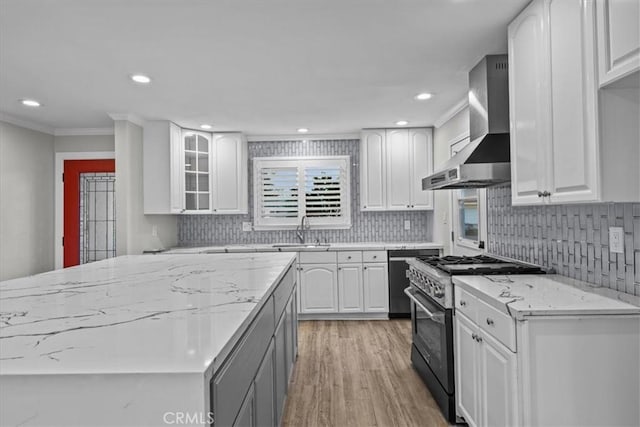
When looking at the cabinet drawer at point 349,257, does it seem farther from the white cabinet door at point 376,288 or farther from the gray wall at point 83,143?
the gray wall at point 83,143

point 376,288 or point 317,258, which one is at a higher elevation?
point 317,258

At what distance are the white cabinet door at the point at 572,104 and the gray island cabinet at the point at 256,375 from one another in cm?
144

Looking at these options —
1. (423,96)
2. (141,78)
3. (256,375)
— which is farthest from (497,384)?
(141,78)

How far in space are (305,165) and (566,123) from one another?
377cm

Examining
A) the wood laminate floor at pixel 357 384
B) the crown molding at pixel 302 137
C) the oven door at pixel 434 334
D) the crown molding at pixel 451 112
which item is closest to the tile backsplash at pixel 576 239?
the oven door at pixel 434 334

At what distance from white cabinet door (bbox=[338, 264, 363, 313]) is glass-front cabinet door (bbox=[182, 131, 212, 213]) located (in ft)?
6.32

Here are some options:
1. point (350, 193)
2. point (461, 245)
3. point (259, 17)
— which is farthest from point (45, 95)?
point (461, 245)

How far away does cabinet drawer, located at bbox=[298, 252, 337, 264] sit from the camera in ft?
15.1

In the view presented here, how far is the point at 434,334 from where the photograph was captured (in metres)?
2.51

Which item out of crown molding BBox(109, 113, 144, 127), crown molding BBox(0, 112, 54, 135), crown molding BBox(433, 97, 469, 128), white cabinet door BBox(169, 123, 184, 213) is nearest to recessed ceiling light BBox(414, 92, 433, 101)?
crown molding BBox(433, 97, 469, 128)

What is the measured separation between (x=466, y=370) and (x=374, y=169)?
3.16 meters

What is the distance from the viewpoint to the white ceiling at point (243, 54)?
6.81 ft

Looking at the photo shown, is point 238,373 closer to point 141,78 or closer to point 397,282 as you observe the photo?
point 141,78

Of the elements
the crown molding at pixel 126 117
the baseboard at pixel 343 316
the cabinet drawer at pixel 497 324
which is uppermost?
the crown molding at pixel 126 117
